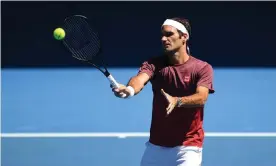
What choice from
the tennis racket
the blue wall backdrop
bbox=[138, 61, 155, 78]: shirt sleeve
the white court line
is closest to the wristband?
bbox=[138, 61, 155, 78]: shirt sleeve

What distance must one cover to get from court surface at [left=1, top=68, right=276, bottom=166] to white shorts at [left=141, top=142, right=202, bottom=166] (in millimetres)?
1910

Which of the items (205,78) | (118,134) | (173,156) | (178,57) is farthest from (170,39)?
(118,134)

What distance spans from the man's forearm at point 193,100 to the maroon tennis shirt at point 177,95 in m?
0.16

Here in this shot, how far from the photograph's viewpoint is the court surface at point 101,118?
612 centimetres

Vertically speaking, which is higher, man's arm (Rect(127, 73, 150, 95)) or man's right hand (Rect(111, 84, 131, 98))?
man's arm (Rect(127, 73, 150, 95))

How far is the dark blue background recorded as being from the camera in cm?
938

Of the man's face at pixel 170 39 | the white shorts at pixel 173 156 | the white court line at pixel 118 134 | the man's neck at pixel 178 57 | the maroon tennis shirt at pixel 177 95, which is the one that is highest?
the man's face at pixel 170 39

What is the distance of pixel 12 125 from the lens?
7.11 metres

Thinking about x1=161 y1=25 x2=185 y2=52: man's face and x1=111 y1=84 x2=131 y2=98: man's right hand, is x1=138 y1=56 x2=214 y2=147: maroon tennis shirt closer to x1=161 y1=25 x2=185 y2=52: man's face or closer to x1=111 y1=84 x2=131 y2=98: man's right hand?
x1=161 y1=25 x2=185 y2=52: man's face

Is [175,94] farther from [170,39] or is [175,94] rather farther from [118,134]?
[118,134]

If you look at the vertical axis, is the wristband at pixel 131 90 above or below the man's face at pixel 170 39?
below

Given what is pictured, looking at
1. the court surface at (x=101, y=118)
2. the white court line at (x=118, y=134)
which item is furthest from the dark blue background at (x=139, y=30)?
the white court line at (x=118, y=134)

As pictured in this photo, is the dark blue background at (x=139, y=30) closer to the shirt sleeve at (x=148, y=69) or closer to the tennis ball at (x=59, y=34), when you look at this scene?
the tennis ball at (x=59, y=34)

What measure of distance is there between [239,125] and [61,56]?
3793 millimetres
